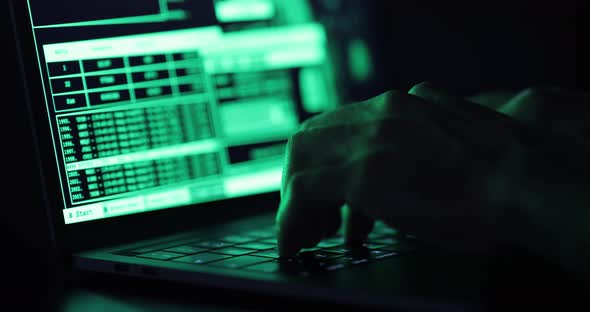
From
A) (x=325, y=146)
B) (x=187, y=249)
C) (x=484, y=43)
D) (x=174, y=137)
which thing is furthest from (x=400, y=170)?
(x=484, y=43)

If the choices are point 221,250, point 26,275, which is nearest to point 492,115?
point 221,250

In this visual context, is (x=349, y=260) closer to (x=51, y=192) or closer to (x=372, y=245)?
(x=372, y=245)

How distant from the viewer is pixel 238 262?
2.00 feet

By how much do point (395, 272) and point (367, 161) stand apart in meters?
0.10

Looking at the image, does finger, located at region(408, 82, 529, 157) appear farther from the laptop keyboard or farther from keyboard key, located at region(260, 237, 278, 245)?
keyboard key, located at region(260, 237, 278, 245)

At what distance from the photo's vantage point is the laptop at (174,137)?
2.14 feet

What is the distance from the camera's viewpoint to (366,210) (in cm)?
54

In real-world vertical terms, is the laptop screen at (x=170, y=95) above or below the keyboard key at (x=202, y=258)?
above

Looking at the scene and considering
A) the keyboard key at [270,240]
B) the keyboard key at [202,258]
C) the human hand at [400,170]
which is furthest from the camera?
the keyboard key at [270,240]

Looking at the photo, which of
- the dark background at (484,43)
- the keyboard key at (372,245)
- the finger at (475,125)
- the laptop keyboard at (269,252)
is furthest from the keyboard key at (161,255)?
the dark background at (484,43)

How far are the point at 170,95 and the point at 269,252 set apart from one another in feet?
1.06

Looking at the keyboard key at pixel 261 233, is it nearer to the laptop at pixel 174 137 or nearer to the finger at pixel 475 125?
the laptop at pixel 174 137

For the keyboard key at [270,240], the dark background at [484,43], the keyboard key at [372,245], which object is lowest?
the keyboard key at [372,245]

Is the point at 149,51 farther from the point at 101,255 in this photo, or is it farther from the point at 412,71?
the point at 412,71
